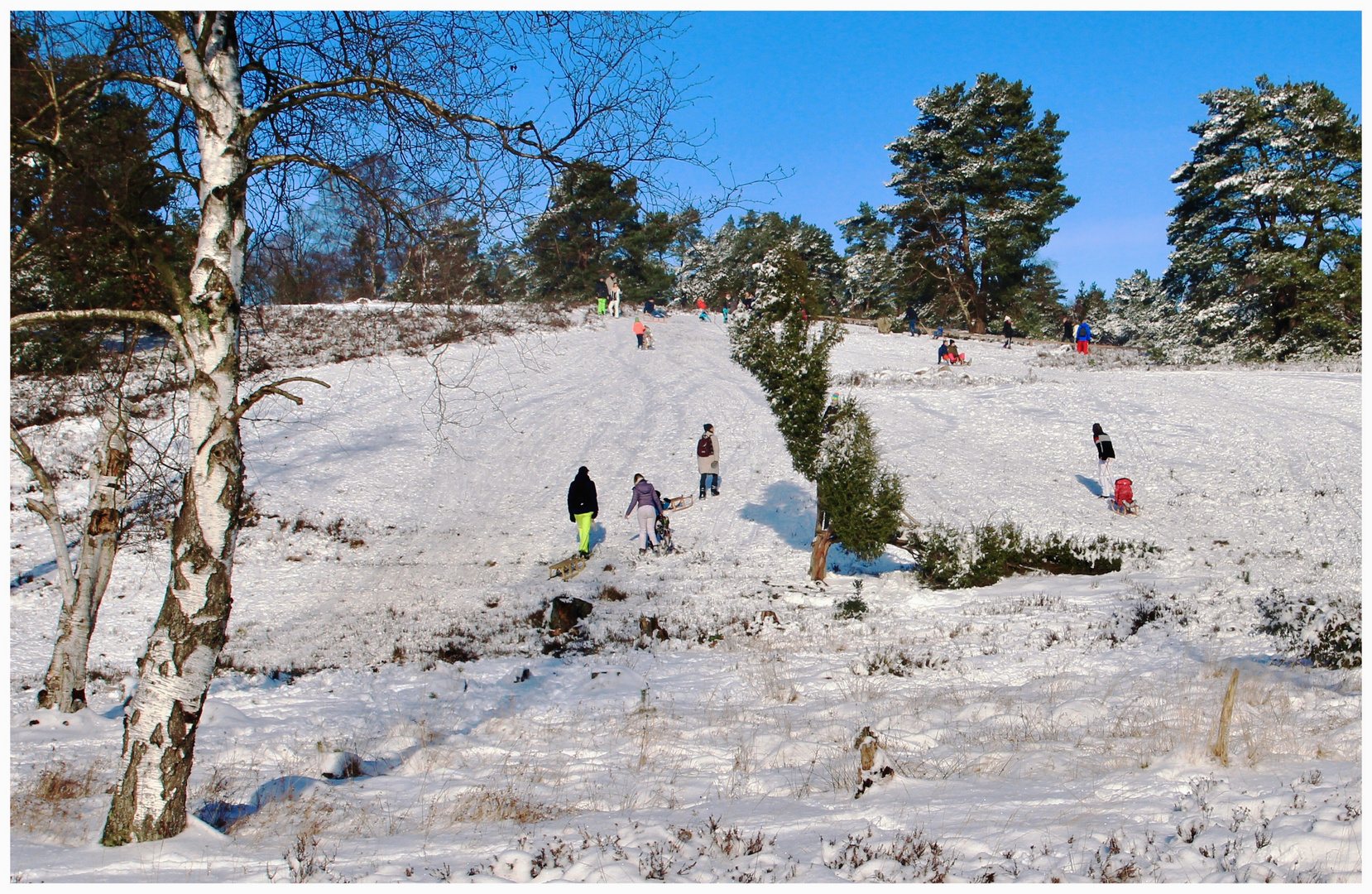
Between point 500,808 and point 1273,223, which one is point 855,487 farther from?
point 1273,223

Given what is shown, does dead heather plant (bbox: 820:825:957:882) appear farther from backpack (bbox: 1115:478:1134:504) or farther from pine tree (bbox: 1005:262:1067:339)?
pine tree (bbox: 1005:262:1067:339)

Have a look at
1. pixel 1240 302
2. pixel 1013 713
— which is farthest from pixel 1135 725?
pixel 1240 302

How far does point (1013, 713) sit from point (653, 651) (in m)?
5.05

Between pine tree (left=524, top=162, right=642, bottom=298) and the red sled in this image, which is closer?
pine tree (left=524, top=162, right=642, bottom=298)

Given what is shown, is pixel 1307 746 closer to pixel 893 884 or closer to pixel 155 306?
pixel 893 884

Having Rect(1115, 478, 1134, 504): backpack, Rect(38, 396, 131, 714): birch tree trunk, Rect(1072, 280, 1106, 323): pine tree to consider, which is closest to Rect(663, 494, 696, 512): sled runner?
Rect(1115, 478, 1134, 504): backpack

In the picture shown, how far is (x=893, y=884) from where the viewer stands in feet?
11.4

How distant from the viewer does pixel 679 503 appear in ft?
65.7

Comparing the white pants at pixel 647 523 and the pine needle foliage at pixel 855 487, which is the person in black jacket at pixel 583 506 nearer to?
the white pants at pixel 647 523

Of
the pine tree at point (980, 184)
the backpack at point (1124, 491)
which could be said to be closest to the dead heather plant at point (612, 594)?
the backpack at point (1124, 491)

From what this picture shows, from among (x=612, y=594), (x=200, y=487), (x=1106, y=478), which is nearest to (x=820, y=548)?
(x=612, y=594)

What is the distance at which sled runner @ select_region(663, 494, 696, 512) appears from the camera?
1977 cm

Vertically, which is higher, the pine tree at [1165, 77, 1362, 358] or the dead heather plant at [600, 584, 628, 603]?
the pine tree at [1165, 77, 1362, 358]

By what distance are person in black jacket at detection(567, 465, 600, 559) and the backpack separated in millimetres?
12371
